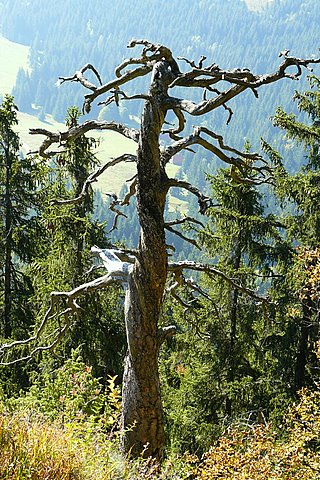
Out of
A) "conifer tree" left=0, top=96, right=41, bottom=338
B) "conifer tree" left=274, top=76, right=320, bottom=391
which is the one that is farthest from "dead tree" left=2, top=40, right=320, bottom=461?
"conifer tree" left=0, top=96, right=41, bottom=338

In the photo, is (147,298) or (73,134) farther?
(147,298)

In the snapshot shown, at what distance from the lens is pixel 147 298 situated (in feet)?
23.6

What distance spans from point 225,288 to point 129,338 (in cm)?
693

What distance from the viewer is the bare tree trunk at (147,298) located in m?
6.84

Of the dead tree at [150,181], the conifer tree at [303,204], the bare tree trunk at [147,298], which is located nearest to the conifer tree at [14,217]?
the conifer tree at [303,204]

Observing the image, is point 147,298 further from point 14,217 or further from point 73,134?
point 14,217

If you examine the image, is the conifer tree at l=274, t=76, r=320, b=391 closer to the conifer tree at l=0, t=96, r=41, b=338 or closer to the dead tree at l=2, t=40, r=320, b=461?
the dead tree at l=2, t=40, r=320, b=461

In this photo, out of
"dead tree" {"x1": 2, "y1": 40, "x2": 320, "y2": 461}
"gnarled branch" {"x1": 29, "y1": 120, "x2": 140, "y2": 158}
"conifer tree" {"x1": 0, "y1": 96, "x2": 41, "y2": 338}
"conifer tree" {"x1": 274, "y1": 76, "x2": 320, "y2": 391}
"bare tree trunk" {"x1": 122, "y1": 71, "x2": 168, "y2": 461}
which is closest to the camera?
"dead tree" {"x1": 2, "y1": 40, "x2": 320, "y2": 461}

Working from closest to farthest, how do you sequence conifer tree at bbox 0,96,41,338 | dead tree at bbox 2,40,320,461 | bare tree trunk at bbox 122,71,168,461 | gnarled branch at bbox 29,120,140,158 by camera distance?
dead tree at bbox 2,40,320,461 < bare tree trunk at bbox 122,71,168,461 < gnarled branch at bbox 29,120,140,158 < conifer tree at bbox 0,96,41,338

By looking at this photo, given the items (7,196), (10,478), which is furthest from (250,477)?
(7,196)

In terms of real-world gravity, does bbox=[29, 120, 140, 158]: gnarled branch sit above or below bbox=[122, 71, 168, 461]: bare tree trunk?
above

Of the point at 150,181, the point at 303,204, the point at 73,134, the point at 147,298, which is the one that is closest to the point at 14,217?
the point at 303,204

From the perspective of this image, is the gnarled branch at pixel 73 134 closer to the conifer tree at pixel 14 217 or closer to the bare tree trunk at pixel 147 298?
the bare tree trunk at pixel 147 298

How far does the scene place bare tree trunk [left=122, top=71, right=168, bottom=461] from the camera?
684cm
